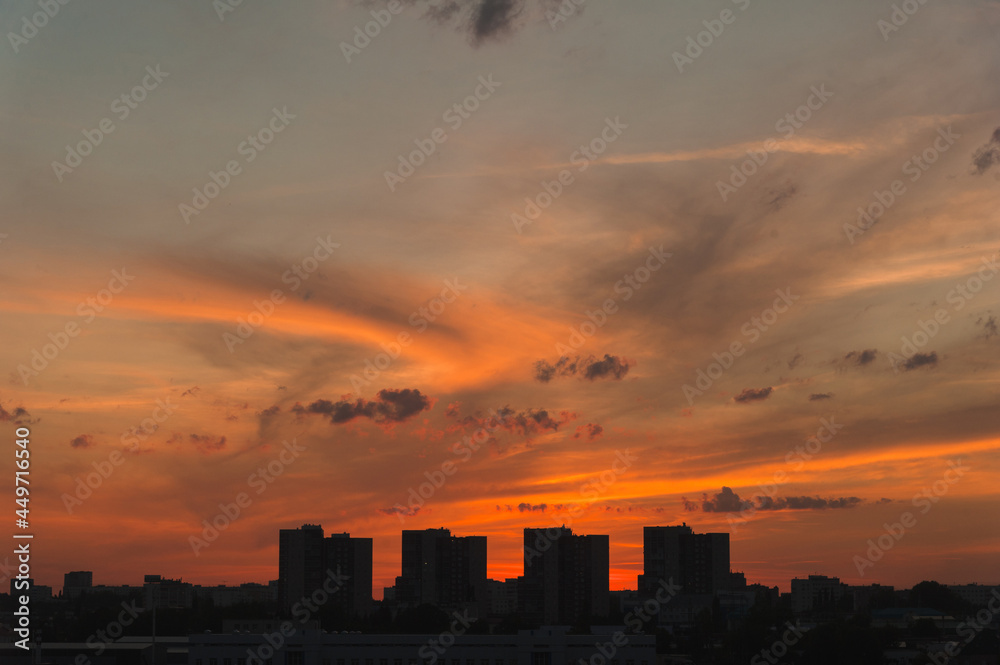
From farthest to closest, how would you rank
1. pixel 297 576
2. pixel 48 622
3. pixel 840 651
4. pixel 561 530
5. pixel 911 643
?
1. pixel 561 530
2. pixel 297 576
3. pixel 48 622
4. pixel 911 643
5. pixel 840 651

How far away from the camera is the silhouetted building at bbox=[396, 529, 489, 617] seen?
7490 inches

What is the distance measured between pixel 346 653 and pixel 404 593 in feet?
392

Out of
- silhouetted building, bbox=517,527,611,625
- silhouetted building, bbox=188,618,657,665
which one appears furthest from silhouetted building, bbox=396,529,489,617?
silhouetted building, bbox=188,618,657,665

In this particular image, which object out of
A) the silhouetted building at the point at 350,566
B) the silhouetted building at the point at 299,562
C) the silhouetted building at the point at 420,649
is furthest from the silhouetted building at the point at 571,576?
the silhouetted building at the point at 420,649

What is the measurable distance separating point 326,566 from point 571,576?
4111 centimetres

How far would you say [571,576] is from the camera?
182250mm

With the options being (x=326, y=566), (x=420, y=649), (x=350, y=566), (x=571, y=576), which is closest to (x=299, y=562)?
(x=326, y=566)

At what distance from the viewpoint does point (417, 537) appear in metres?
191

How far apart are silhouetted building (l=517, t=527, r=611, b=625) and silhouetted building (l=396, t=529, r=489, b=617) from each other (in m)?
12.2

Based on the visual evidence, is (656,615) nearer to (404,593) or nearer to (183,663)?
(404,593)

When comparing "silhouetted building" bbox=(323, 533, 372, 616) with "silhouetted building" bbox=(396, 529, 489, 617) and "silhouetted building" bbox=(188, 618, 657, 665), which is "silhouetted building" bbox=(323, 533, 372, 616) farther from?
"silhouetted building" bbox=(188, 618, 657, 665)

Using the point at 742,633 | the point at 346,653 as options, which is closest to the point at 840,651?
the point at 742,633

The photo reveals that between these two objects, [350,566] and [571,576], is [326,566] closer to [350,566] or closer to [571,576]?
[350,566]

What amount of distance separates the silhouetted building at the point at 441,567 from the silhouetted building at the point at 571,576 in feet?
39.9
